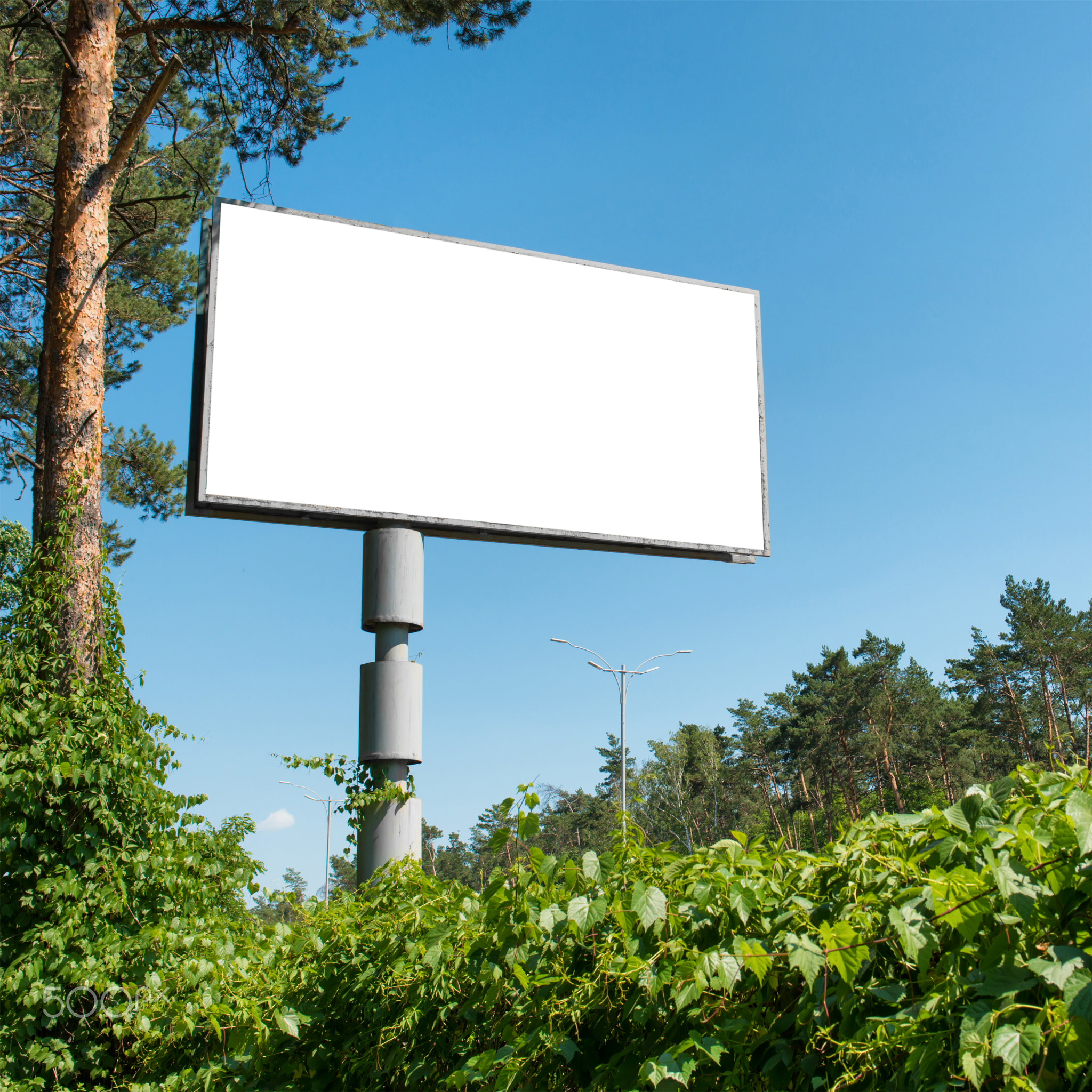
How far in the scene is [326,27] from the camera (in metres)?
9.23

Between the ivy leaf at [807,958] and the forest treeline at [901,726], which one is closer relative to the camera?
the ivy leaf at [807,958]

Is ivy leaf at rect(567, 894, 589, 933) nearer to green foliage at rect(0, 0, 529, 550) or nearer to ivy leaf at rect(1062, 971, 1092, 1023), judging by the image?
ivy leaf at rect(1062, 971, 1092, 1023)

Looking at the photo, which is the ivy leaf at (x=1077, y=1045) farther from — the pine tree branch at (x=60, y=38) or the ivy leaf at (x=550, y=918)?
the pine tree branch at (x=60, y=38)

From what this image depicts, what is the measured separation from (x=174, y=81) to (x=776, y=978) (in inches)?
467

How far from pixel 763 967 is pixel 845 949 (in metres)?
0.17

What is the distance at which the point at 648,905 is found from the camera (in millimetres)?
1995

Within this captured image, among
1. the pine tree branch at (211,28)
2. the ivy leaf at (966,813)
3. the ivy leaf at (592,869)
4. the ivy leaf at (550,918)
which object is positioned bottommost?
the ivy leaf at (550,918)

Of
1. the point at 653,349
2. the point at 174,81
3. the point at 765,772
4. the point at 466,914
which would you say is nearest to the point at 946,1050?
the point at 466,914

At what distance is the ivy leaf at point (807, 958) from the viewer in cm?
159

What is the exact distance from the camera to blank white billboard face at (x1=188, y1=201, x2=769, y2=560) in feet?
22.7

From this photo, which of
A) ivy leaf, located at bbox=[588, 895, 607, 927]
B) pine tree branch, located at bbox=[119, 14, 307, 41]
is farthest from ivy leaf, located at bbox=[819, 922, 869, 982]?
pine tree branch, located at bbox=[119, 14, 307, 41]

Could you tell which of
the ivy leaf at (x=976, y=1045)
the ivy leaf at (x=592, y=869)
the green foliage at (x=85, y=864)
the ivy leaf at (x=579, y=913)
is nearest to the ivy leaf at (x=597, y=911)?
the ivy leaf at (x=579, y=913)

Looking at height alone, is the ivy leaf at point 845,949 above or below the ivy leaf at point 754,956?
above

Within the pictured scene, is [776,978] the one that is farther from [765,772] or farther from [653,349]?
[765,772]
